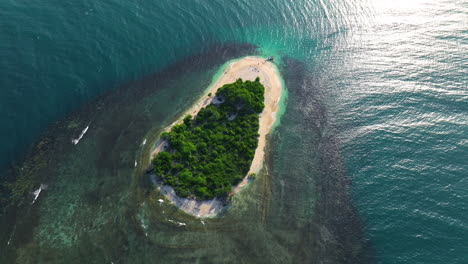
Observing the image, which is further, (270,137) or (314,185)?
(270,137)

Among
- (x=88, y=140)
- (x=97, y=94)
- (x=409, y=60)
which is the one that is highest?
(x=409, y=60)

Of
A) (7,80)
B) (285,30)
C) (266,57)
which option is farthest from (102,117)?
(285,30)

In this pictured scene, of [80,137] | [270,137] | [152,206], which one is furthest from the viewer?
[270,137]

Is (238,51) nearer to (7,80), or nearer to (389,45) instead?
(389,45)

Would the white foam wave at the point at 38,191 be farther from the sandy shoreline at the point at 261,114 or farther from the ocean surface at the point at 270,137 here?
the sandy shoreline at the point at 261,114

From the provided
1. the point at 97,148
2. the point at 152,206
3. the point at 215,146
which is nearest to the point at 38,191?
the point at 97,148

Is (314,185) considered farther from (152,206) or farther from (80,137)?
(80,137)

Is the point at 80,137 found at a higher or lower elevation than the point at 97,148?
lower

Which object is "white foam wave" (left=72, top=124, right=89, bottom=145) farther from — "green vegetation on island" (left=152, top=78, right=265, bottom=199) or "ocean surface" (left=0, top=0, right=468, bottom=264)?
→ "green vegetation on island" (left=152, top=78, right=265, bottom=199)
